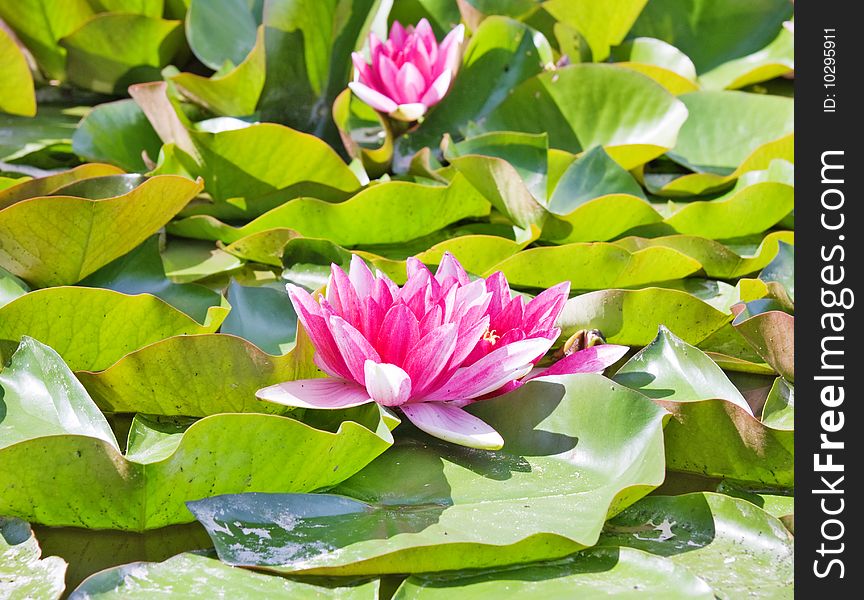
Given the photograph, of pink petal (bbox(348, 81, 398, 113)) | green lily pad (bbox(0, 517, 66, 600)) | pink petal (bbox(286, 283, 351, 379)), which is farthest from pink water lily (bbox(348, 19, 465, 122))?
green lily pad (bbox(0, 517, 66, 600))

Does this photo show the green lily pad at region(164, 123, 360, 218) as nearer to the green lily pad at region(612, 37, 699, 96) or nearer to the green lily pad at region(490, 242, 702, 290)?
the green lily pad at region(490, 242, 702, 290)

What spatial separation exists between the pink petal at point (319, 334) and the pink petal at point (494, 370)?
9 centimetres

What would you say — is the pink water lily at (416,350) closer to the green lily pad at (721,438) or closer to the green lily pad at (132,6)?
the green lily pad at (721,438)

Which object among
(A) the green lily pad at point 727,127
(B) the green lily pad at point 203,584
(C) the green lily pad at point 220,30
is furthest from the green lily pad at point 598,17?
(B) the green lily pad at point 203,584

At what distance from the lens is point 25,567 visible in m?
0.82

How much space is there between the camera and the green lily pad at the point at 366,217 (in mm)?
1377

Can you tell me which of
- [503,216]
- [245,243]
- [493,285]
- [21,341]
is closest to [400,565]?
[493,285]

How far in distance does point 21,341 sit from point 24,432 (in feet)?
0.38

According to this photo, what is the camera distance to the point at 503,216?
1555 mm

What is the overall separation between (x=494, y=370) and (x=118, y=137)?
98 cm

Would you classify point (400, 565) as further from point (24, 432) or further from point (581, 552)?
point (24, 432)

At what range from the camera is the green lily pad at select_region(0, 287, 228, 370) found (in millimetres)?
1047

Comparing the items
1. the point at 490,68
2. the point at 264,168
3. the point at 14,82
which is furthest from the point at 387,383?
the point at 14,82
